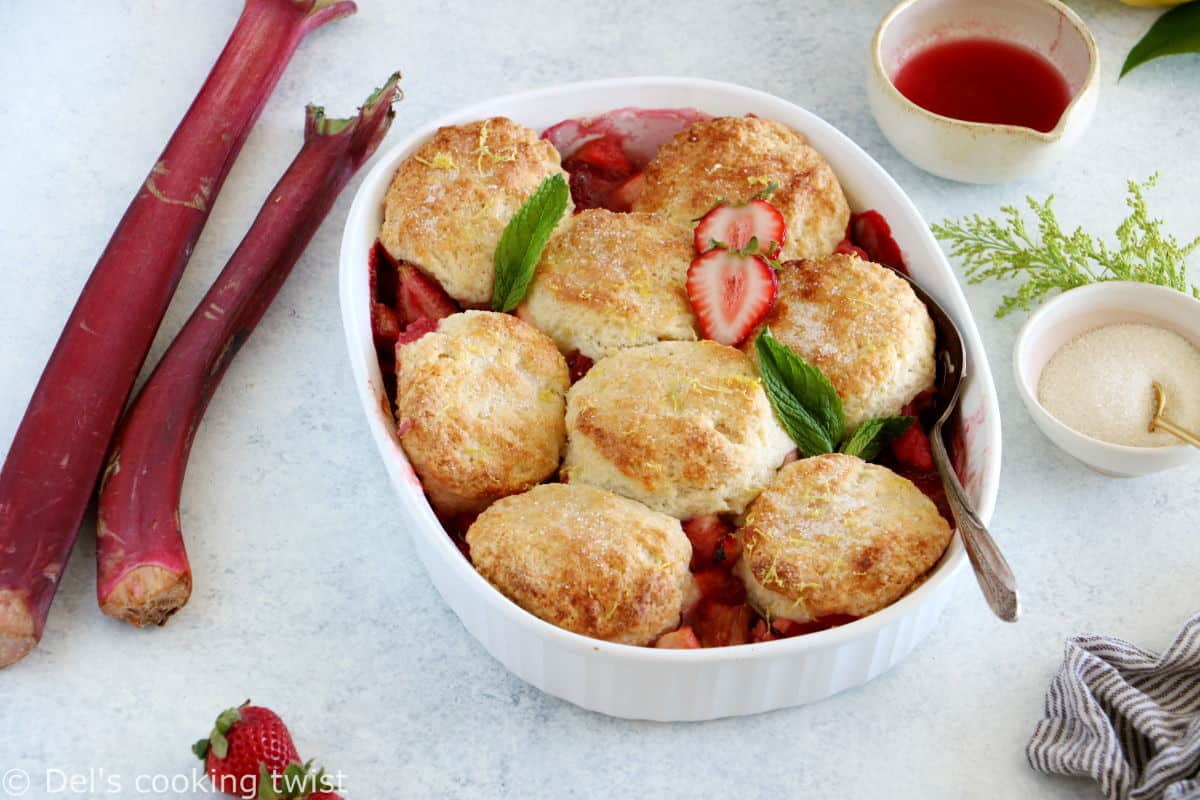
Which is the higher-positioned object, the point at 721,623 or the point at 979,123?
the point at 979,123

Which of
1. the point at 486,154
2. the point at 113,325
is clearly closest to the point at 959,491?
the point at 486,154

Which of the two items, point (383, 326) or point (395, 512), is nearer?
point (383, 326)

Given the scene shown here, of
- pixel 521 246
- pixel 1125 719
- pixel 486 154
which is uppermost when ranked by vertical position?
pixel 486 154

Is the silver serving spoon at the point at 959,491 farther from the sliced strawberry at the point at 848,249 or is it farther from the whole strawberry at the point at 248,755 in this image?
the whole strawberry at the point at 248,755

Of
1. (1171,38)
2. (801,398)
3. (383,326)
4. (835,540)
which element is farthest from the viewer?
(1171,38)

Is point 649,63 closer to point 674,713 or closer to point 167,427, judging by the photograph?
point 167,427

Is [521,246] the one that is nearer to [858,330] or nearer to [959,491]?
[858,330]

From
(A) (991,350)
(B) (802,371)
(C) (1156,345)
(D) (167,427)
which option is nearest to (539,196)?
(B) (802,371)
